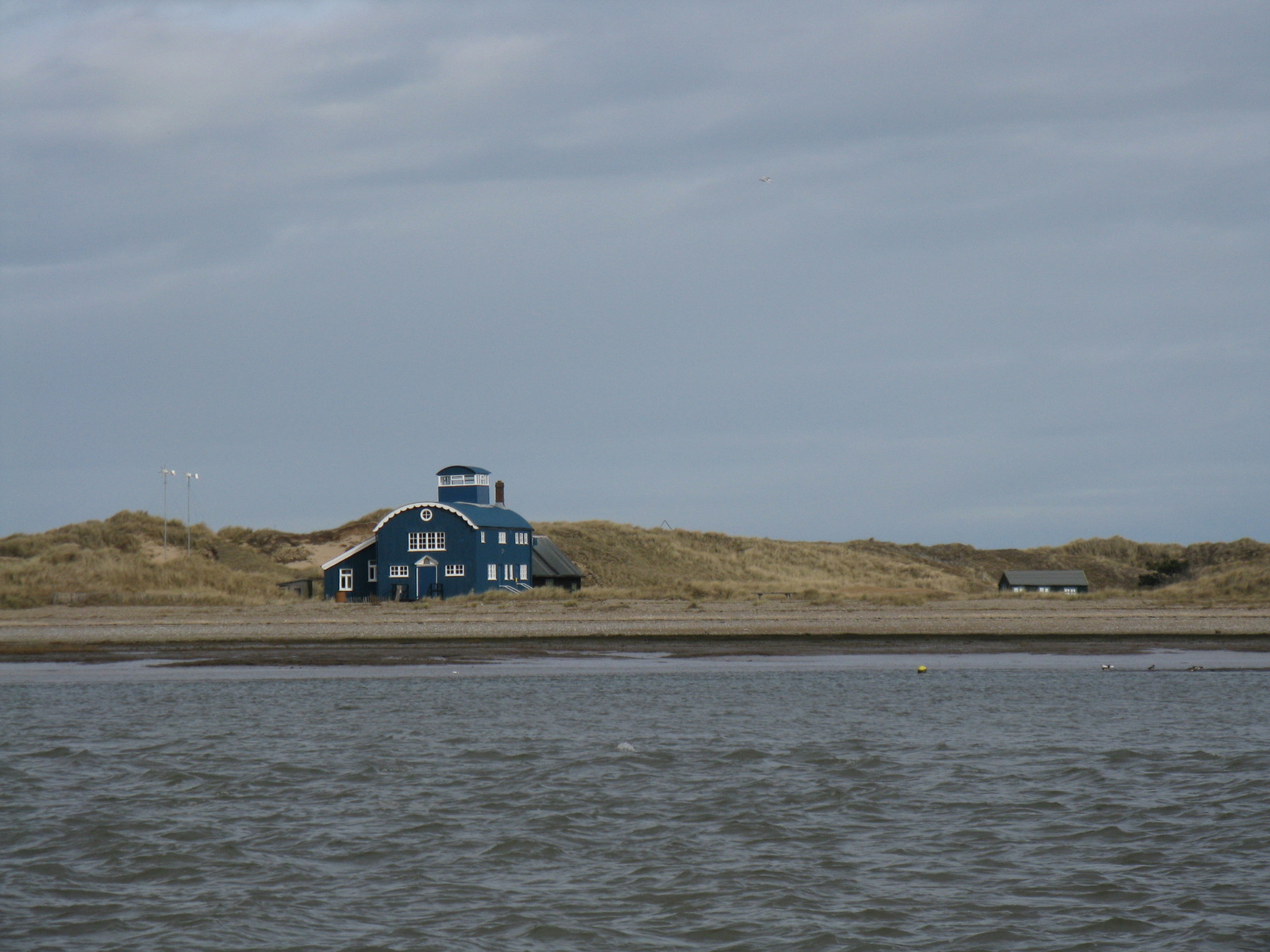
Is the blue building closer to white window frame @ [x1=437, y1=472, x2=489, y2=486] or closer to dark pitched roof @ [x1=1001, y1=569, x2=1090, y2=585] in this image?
white window frame @ [x1=437, y1=472, x2=489, y2=486]

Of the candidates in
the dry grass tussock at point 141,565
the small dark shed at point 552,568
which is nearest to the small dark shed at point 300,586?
the dry grass tussock at point 141,565

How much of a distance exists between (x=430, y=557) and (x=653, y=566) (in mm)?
30221

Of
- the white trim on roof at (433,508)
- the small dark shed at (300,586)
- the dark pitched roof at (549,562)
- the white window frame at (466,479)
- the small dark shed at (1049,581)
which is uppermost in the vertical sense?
the white window frame at (466,479)

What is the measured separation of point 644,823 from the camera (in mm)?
13609

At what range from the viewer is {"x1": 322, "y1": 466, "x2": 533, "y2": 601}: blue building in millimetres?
62719

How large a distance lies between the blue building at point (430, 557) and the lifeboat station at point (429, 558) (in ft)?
0.14

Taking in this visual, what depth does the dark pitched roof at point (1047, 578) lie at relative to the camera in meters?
71.2

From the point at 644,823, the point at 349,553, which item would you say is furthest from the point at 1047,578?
the point at 644,823

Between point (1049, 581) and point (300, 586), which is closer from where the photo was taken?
point (300, 586)

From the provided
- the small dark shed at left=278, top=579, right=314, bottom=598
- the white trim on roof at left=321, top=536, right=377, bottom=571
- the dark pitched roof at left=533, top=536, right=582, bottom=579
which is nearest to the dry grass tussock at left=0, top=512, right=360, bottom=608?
the small dark shed at left=278, top=579, right=314, bottom=598

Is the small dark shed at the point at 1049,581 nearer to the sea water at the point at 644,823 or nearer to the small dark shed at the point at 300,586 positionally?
the small dark shed at the point at 300,586

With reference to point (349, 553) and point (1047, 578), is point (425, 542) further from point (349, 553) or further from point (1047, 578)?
point (1047, 578)

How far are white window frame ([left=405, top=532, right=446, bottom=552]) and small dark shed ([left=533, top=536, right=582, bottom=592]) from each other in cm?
923

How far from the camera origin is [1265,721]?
21141mm
